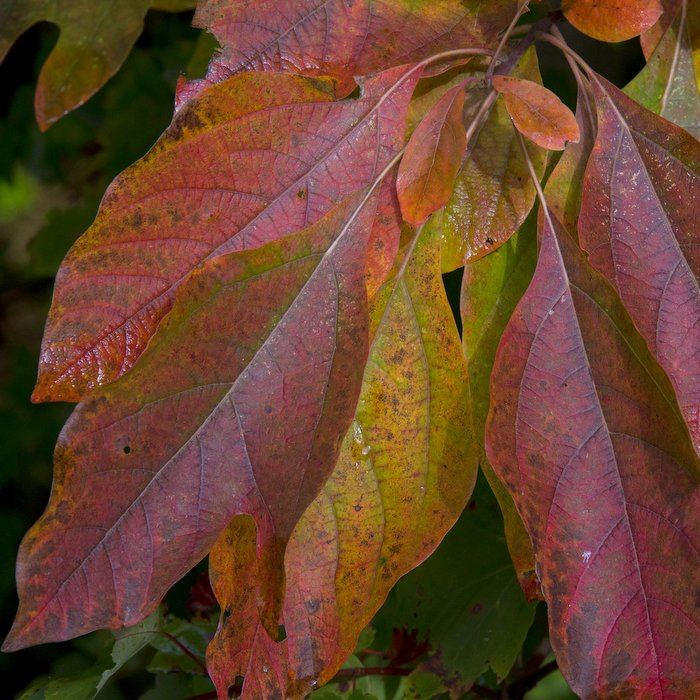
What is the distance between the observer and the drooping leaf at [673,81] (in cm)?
77

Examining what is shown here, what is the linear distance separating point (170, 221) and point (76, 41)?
0.37 meters

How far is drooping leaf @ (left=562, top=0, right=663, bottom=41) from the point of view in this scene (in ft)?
2.15

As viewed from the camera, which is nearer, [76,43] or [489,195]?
[489,195]

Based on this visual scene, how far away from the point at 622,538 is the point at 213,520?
1.04ft

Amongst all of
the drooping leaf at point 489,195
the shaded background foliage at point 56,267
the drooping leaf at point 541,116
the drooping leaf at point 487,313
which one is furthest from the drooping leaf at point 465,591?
the drooping leaf at point 541,116

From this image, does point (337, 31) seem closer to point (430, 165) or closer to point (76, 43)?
point (430, 165)

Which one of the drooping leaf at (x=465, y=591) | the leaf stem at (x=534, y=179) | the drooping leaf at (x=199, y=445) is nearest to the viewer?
the drooping leaf at (x=199, y=445)

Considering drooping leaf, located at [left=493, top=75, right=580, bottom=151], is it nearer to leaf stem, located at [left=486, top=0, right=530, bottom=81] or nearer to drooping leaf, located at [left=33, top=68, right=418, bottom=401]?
leaf stem, located at [left=486, top=0, right=530, bottom=81]

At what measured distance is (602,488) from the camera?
0.60 metres

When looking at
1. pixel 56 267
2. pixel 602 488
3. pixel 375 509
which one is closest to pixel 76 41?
pixel 56 267

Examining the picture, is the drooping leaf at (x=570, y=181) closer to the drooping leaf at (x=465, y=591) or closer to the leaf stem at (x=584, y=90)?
the leaf stem at (x=584, y=90)

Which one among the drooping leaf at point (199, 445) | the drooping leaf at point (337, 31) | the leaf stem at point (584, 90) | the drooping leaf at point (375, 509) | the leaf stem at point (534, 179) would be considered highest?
the drooping leaf at point (337, 31)

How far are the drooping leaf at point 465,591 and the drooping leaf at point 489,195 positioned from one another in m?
0.39

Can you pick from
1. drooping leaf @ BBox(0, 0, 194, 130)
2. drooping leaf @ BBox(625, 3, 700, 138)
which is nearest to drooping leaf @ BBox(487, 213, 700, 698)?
drooping leaf @ BBox(625, 3, 700, 138)
